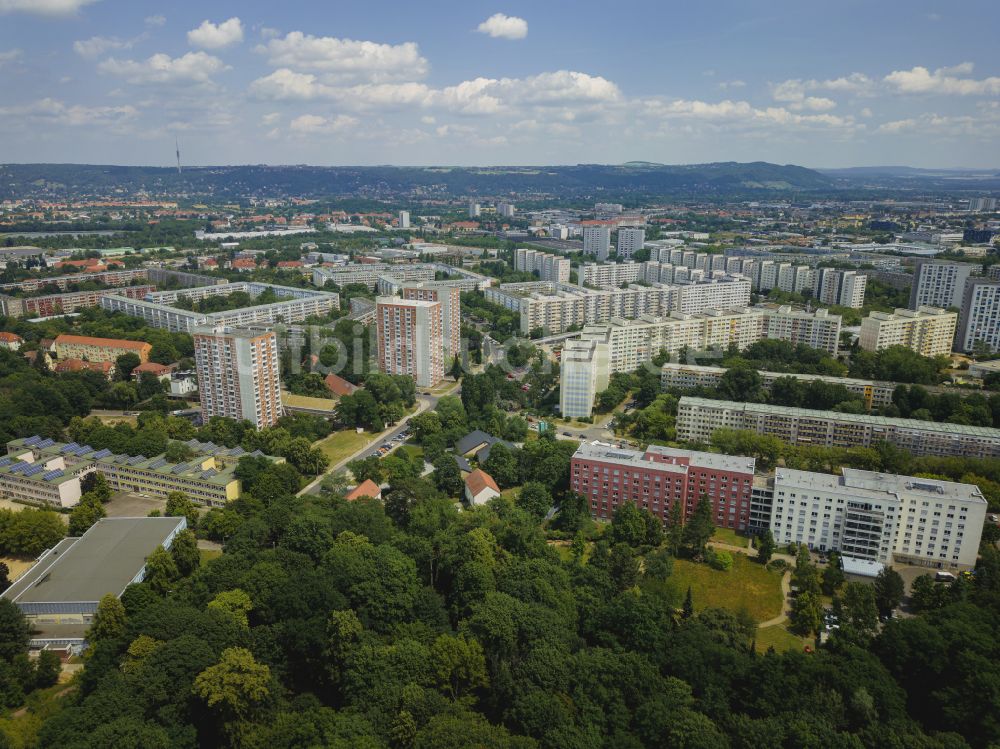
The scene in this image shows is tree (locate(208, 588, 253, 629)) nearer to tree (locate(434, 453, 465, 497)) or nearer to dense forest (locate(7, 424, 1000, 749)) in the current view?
dense forest (locate(7, 424, 1000, 749))

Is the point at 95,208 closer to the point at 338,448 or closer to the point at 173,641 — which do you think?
the point at 338,448

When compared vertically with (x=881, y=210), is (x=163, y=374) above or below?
below

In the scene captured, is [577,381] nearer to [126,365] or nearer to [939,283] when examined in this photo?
[126,365]

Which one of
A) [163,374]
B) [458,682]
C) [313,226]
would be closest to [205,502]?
[458,682]

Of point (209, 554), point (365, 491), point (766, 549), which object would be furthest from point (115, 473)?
point (766, 549)

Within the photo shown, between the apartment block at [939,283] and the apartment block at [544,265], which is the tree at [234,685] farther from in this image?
the apartment block at [544,265]

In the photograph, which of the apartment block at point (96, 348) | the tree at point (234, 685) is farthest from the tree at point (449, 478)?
the apartment block at point (96, 348)

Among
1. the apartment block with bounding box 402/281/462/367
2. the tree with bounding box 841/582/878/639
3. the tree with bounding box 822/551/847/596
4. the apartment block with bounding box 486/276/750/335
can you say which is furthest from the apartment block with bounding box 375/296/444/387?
the tree with bounding box 841/582/878/639
